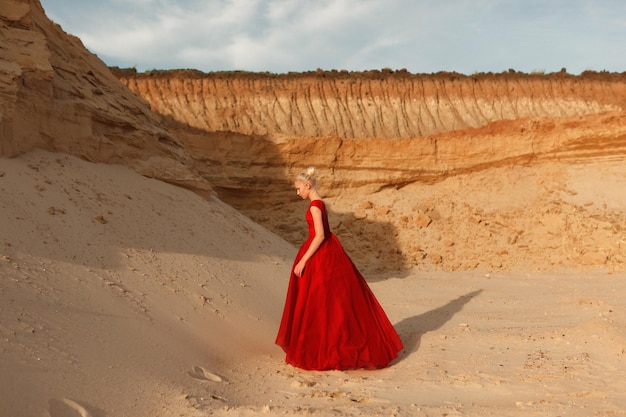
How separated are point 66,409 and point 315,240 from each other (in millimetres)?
2358

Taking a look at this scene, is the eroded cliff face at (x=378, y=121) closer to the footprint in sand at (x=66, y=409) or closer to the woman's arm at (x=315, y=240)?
the woman's arm at (x=315, y=240)

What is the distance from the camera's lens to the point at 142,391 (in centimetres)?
367

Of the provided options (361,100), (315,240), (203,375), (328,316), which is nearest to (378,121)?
(361,100)

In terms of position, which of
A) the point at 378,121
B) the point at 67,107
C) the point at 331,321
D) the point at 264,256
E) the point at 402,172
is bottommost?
the point at 331,321

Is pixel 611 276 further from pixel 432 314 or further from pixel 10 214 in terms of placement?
pixel 10 214

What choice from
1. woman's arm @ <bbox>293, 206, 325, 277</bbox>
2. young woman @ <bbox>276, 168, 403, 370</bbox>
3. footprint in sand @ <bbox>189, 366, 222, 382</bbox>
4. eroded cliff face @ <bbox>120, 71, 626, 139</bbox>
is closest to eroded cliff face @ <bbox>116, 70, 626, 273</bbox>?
eroded cliff face @ <bbox>120, 71, 626, 139</bbox>

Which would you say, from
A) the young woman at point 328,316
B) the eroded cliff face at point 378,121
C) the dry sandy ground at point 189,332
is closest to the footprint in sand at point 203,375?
the dry sandy ground at point 189,332

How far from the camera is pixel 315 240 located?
16.1 feet

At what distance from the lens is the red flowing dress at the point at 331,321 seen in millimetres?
4766

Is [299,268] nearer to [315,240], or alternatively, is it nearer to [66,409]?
[315,240]

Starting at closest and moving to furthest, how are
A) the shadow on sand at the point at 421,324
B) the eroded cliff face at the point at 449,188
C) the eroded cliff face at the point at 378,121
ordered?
the shadow on sand at the point at 421,324
the eroded cliff face at the point at 449,188
the eroded cliff face at the point at 378,121

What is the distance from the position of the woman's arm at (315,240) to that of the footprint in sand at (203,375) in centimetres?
109

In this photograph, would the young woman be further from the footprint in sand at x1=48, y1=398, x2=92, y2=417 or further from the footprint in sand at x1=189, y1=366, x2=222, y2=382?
the footprint in sand at x1=48, y1=398, x2=92, y2=417

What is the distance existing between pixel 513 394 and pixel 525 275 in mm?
8340
